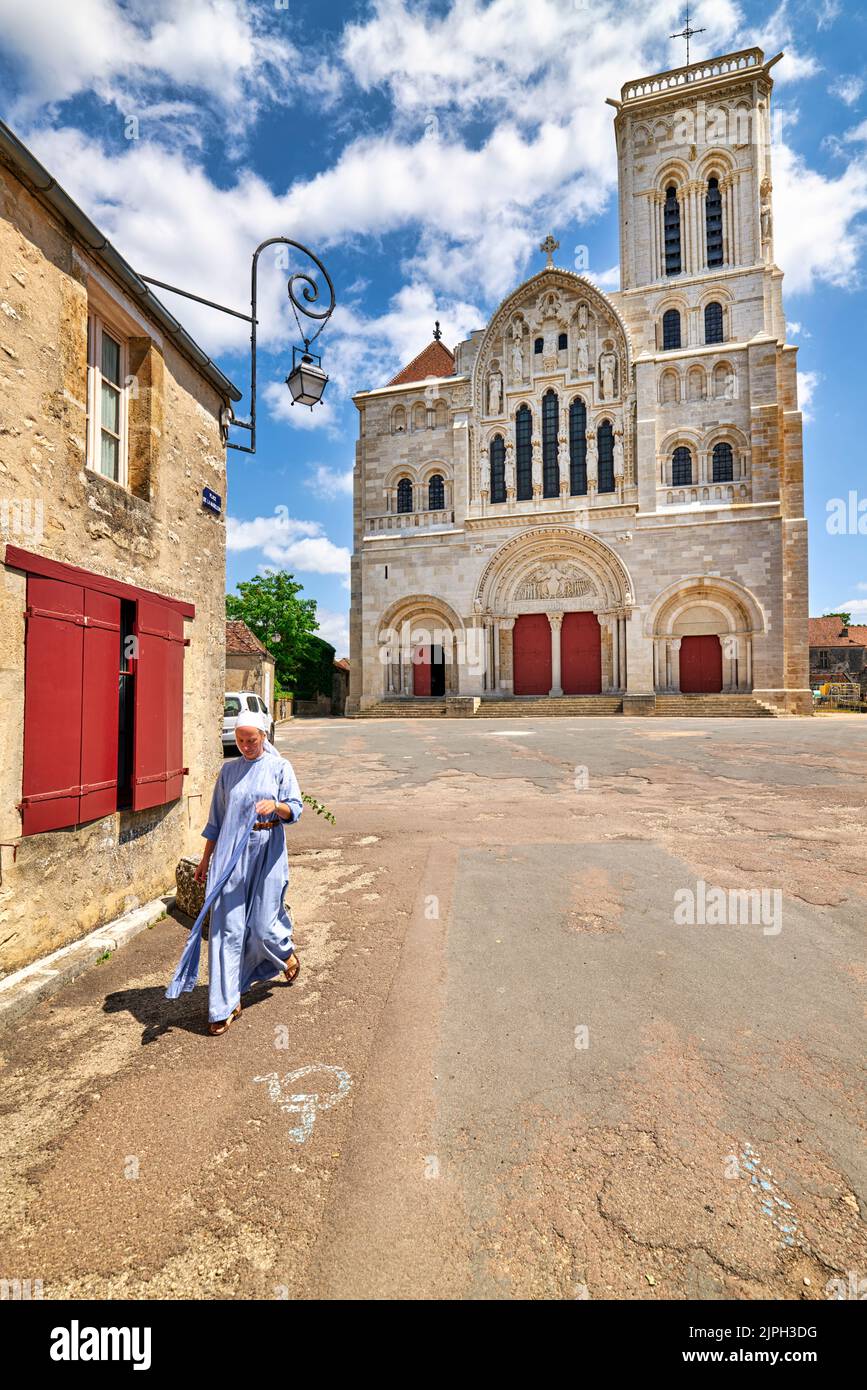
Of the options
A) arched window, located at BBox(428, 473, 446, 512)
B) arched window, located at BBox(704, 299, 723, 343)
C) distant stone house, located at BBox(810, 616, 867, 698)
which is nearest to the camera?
arched window, located at BBox(704, 299, 723, 343)

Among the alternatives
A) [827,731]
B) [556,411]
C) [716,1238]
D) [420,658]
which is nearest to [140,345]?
[716,1238]

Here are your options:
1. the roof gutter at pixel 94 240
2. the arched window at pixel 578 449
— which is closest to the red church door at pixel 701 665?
the arched window at pixel 578 449

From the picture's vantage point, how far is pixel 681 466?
93.0 ft

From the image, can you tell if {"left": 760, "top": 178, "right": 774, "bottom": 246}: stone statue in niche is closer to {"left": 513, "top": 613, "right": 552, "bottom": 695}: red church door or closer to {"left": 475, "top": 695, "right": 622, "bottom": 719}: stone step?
{"left": 513, "top": 613, "right": 552, "bottom": 695}: red church door

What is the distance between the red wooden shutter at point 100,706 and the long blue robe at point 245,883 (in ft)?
3.72

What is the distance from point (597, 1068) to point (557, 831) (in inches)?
171

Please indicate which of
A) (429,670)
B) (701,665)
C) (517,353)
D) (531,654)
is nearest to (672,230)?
(517,353)

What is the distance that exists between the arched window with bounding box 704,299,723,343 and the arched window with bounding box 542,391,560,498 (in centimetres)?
773

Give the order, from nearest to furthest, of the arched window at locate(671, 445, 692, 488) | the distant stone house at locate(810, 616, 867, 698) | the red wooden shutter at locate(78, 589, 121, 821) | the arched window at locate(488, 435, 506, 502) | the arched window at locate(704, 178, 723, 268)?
the red wooden shutter at locate(78, 589, 121, 821), the arched window at locate(671, 445, 692, 488), the arched window at locate(704, 178, 723, 268), the arched window at locate(488, 435, 506, 502), the distant stone house at locate(810, 616, 867, 698)

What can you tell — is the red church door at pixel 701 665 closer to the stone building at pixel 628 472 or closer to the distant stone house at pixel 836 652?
the stone building at pixel 628 472

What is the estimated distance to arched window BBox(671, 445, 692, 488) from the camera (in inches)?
1113

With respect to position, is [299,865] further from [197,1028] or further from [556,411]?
[556,411]

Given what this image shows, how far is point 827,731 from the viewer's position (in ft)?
58.1

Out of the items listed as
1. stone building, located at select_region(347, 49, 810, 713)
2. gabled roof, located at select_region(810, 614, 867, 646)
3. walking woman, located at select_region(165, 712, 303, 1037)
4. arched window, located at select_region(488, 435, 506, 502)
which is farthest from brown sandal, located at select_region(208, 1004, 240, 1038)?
gabled roof, located at select_region(810, 614, 867, 646)
